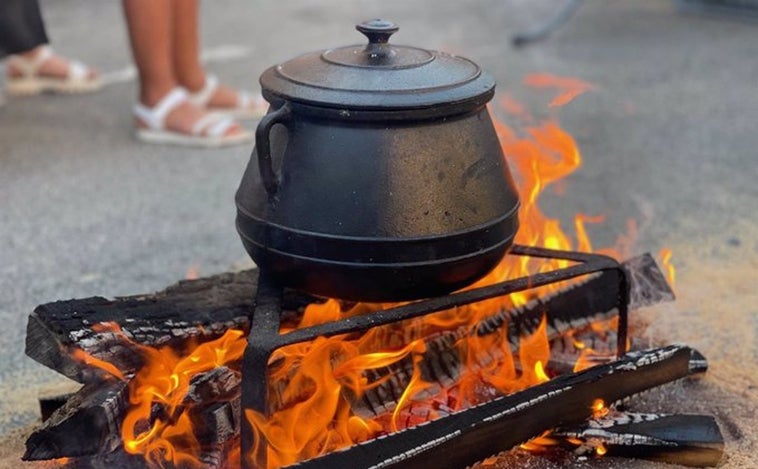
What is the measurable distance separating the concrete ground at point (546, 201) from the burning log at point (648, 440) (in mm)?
86

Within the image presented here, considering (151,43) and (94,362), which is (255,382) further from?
(151,43)

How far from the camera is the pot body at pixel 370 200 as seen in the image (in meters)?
1.59

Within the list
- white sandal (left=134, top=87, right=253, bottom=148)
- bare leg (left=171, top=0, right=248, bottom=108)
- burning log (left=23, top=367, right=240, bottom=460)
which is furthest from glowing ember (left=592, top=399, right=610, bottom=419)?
bare leg (left=171, top=0, right=248, bottom=108)

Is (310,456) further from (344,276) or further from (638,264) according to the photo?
(638,264)

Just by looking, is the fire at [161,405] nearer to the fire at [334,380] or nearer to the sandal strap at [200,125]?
the fire at [334,380]

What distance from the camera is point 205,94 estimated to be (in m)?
4.13

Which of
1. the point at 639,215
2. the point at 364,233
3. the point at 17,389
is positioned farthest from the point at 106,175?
the point at 364,233

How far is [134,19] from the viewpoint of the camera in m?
3.60

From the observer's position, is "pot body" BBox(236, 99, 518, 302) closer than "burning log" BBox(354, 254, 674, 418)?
Yes

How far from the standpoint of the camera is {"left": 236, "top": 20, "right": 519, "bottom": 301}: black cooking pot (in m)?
1.58

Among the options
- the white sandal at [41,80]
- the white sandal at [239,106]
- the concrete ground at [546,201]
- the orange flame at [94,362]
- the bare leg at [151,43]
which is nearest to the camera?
the orange flame at [94,362]

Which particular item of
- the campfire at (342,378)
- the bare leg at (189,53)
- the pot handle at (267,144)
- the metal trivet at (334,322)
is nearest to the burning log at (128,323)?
the campfire at (342,378)

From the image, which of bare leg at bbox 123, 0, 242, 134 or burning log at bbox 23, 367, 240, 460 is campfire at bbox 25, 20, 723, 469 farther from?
bare leg at bbox 123, 0, 242, 134

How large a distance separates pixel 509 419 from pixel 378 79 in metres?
0.66
